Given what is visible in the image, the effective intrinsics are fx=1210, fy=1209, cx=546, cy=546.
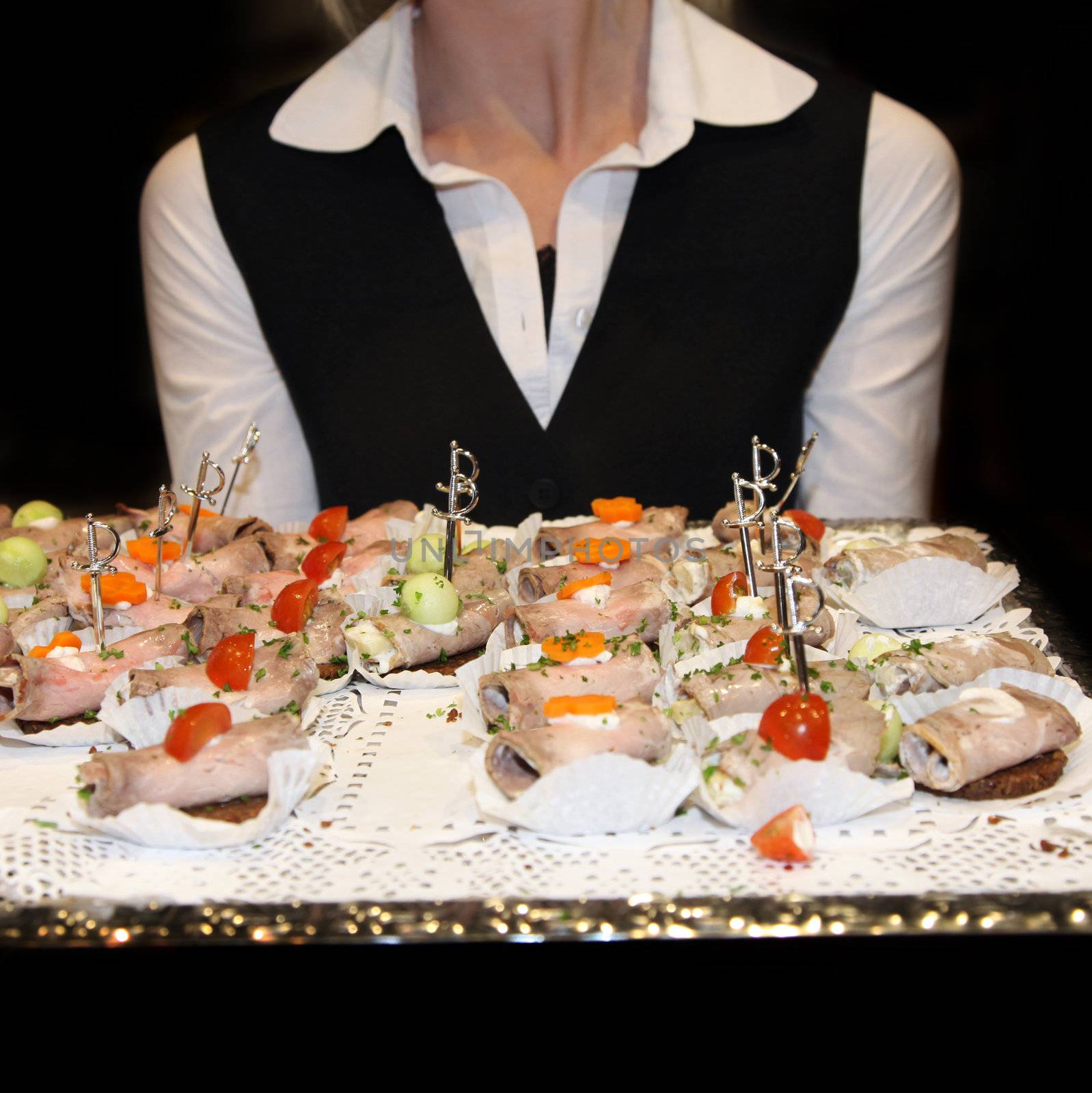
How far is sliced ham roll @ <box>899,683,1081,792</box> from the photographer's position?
144cm

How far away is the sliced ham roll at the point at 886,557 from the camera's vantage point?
2025mm

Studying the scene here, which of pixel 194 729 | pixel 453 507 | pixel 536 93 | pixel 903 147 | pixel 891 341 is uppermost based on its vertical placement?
pixel 536 93

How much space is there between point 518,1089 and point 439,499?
1730 millimetres

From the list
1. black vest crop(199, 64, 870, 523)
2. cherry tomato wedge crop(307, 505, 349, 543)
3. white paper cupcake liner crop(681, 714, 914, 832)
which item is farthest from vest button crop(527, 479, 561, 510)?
white paper cupcake liner crop(681, 714, 914, 832)

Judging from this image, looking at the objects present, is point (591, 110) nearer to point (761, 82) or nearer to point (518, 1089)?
point (761, 82)

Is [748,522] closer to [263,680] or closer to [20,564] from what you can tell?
[263,680]

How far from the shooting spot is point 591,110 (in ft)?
9.67

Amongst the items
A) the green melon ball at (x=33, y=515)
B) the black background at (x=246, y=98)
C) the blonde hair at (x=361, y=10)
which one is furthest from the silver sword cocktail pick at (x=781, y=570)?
the black background at (x=246, y=98)

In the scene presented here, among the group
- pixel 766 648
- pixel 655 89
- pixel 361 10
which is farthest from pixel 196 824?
pixel 361 10

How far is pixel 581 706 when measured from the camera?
1.52 metres

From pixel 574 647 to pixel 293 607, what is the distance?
47cm

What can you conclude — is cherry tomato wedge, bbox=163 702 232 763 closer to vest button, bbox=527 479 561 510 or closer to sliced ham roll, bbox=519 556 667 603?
sliced ham roll, bbox=519 556 667 603

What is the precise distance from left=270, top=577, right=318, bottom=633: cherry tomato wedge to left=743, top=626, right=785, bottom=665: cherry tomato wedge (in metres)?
0.70

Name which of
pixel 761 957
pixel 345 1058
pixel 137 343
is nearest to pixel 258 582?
pixel 345 1058
